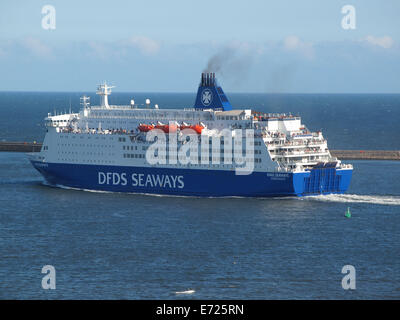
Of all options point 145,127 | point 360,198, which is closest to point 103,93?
point 145,127

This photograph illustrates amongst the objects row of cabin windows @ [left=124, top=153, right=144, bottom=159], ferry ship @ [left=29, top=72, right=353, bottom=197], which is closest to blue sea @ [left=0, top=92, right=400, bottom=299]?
ferry ship @ [left=29, top=72, right=353, bottom=197]

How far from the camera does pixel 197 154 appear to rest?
59406 mm

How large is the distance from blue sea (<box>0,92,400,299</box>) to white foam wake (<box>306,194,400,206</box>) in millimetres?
142

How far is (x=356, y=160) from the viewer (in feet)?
279

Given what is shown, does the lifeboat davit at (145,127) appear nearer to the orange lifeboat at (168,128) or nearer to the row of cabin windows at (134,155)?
the orange lifeboat at (168,128)

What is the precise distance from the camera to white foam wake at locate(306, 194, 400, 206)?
184ft

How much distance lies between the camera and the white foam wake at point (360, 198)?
184ft

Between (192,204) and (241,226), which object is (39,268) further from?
(192,204)

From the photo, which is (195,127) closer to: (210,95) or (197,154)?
(197,154)

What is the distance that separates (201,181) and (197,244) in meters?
15.2

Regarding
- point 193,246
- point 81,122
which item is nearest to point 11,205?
point 81,122

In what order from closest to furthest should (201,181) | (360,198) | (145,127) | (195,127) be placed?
1. (360,198)
2. (201,181)
3. (195,127)
4. (145,127)

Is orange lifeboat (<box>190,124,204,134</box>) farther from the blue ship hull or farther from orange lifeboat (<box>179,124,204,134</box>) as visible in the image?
the blue ship hull

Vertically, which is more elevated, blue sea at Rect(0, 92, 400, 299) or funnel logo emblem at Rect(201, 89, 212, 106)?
funnel logo emblem at Rect(201, 89, 212, 106)
